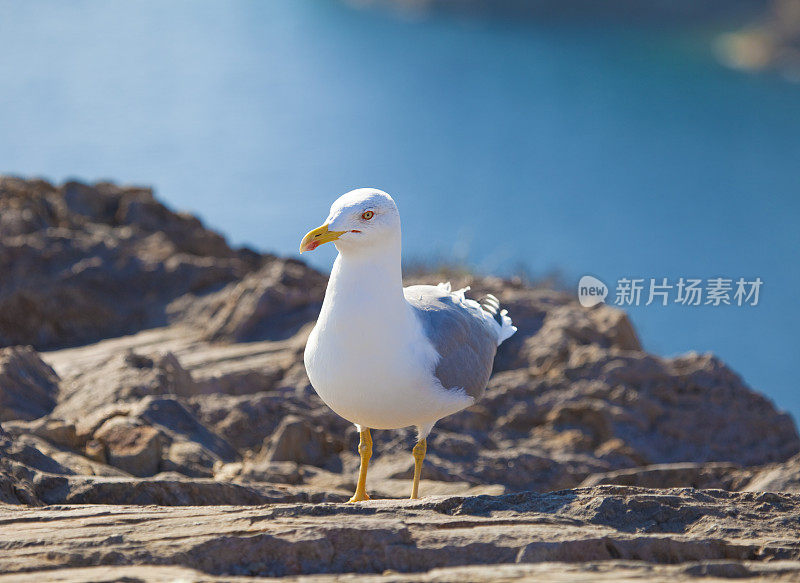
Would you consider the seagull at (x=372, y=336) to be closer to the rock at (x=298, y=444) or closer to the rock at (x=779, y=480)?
the rock at (x=298, y=444)

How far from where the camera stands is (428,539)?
3314mm

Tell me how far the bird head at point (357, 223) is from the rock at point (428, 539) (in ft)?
4.47

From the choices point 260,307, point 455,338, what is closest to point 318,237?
point 455,338

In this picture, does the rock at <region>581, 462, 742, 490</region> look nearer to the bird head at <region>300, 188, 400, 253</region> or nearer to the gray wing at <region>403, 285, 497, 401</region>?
the gray wing at <region>403, 285, 497, 401</region>

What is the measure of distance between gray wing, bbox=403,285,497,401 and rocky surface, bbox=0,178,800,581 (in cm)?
82

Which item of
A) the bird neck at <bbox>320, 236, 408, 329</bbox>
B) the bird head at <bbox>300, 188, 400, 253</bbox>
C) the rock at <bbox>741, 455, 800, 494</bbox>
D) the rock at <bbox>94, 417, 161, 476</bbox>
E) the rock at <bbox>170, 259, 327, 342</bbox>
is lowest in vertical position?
the rock at <bbox>94, 417, 161, 476</bbox>

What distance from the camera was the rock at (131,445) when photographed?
17.7 feet

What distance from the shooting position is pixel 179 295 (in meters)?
8.89

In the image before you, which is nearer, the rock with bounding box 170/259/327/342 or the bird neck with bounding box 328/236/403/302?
the bird neck with bounding box 328/236/403/302

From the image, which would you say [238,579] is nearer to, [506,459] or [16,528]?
[16,528]

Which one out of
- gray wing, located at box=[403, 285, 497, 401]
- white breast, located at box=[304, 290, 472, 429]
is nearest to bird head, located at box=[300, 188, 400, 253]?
white breast, located at box=[304, 290, 472, 429]

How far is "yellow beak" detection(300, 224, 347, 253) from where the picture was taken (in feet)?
14.7

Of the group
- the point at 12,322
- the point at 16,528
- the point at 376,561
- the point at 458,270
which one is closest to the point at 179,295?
the point at 12,322

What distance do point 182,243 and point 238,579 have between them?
7531 mm
